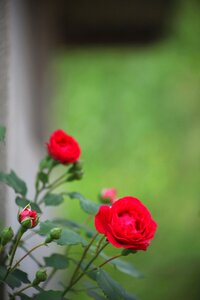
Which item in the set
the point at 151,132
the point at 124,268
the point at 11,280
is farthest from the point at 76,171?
the point at 151,132

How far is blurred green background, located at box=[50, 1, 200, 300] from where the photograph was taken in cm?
273

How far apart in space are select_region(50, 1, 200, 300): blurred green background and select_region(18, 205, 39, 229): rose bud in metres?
0.85

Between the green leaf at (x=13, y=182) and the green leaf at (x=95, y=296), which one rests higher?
the green leaf at (x=13, y=182)

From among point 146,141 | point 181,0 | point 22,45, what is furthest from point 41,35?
point 146,141

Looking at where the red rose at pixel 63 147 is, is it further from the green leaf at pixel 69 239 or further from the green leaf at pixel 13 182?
the green leaf at pixel 69 239

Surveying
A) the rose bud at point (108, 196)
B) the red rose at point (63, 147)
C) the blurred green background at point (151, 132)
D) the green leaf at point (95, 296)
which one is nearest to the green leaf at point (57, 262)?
the green leaf at point (95, 296)

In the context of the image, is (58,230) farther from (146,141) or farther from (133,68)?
(133,68)

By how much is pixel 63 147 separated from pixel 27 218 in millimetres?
236

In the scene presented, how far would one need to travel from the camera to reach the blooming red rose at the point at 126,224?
2.33ft

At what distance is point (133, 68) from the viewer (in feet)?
17.8

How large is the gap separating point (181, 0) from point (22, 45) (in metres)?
0.94

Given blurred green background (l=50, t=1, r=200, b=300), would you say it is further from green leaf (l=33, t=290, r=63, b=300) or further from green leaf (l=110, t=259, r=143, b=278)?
green leaf (l=33, t=290, r=63, b=300)

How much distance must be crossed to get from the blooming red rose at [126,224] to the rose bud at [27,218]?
8cm

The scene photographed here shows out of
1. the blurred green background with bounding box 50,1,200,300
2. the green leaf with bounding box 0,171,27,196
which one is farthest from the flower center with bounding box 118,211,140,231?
the blurred green background with bounding box 50,1,200,300
